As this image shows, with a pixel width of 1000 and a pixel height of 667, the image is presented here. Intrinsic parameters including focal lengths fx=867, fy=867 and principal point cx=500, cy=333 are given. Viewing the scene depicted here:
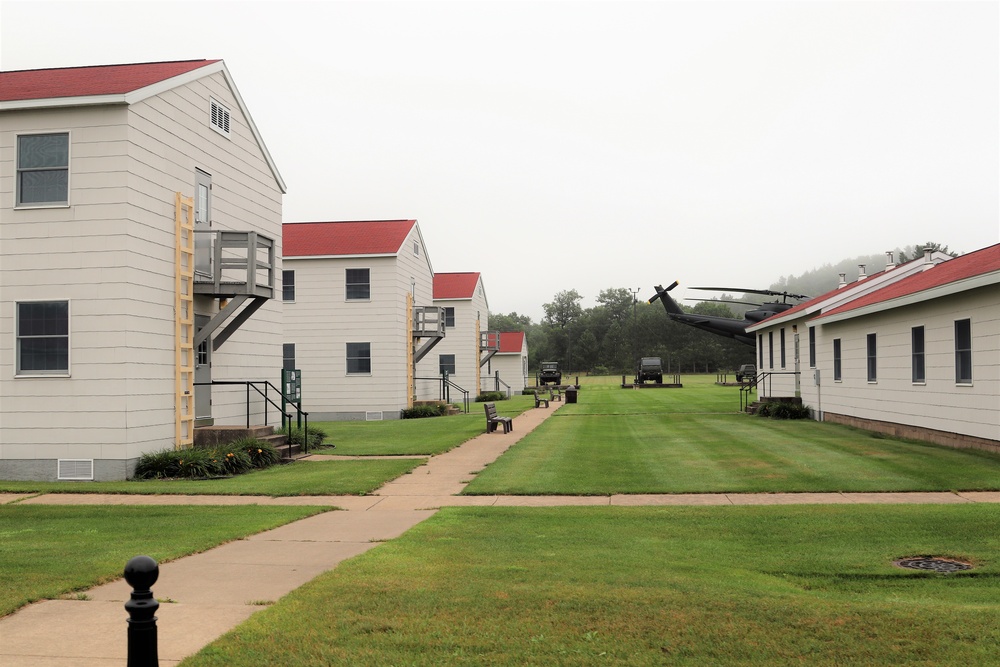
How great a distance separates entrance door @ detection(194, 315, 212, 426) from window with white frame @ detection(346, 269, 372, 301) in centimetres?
1603

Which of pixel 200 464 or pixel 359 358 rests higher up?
pixel 359 358

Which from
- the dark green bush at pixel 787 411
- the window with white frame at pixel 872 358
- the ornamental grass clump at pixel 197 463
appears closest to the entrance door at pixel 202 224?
the ornamental grass clump at pixel 197 463

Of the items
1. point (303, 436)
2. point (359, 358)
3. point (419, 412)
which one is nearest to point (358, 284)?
point (359, 358)

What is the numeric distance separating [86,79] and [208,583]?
13421mm

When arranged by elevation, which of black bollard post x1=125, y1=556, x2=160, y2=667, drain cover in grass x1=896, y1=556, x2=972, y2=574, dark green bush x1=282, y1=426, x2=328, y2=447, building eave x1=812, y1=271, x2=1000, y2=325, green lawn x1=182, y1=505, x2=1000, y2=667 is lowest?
drain cover in grass x1=896, y1=556, x2=972, y2=574

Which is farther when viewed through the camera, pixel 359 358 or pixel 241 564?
pixel 359 358

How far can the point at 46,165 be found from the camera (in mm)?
16031

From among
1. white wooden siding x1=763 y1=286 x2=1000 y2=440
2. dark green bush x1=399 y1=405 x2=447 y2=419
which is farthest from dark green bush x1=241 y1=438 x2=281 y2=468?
dark green bush x1=399 y1=405 x2=447 y2=419

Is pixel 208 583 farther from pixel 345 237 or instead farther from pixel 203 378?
pixel 345 237

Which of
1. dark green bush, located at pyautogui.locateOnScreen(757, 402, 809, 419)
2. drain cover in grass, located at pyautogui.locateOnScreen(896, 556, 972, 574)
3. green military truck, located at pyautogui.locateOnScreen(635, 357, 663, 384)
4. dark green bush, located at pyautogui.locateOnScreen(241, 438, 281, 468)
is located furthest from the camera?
green military truck, located at pyautogui.locateOnScreen(635, 357, 663, 384)

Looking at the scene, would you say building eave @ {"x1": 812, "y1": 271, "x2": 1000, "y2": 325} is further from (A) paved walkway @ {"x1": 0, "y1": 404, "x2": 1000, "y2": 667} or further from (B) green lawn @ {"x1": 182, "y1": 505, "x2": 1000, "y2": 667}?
(B) green lawn @ {"x1": 182, "y1": 505, "x2": 1000, "y2": 667}

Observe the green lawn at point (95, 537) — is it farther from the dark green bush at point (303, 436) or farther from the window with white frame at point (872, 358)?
the window with white frame at point (872, 358)

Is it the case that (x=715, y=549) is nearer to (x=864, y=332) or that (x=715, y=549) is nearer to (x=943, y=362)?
(x=943, y=362)

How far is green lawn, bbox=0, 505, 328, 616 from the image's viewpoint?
7.60 meters
